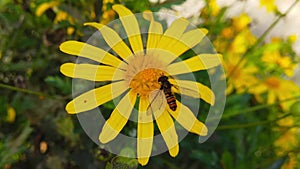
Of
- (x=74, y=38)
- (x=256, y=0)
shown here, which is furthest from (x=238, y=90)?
(x=256, y=0)

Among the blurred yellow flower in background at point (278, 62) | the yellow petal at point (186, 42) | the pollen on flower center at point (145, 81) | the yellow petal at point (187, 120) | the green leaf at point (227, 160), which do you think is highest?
the yellow petal at point (186, 42)

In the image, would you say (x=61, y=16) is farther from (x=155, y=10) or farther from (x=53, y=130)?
(x=155, y=10)

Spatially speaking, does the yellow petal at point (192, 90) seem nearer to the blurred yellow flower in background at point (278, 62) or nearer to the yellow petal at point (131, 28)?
the yellow petal at point (131, 28)

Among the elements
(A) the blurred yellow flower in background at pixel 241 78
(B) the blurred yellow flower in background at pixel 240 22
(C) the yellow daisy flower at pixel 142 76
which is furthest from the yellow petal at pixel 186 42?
(B) the blurred yellow flower in background at pixel 240 22

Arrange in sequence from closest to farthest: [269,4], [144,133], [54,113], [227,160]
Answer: [144,133]
[227,160]
[54,113]
[269,4]

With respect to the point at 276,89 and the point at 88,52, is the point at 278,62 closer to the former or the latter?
the point at 276,89

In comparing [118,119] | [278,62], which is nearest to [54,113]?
[118,119]

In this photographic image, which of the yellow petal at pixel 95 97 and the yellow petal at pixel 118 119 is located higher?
the yellow petal at pixel 95 97

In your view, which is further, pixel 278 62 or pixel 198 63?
pixel 278 62
